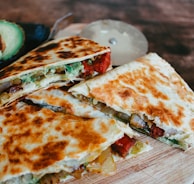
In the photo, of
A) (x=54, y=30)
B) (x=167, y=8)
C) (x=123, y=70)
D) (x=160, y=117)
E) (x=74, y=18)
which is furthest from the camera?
(x=167, y=8)

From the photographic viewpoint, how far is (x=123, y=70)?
3.57 m

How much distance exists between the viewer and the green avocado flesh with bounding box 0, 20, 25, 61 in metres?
3.81

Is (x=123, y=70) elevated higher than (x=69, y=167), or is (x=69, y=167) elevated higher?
(x=123, y=70)

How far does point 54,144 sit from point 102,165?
16.6 inches

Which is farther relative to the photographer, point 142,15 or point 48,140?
point 142,15

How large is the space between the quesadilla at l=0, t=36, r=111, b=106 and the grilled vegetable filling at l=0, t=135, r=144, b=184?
0.82 m

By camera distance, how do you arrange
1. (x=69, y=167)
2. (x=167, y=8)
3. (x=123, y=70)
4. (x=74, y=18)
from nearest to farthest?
Answer: (x=69, y=167) → (x=123, y=70) → (x=74, y=18) → (x=167, y=8)

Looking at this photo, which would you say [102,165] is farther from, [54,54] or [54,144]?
[54,54]

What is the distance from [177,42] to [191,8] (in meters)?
1.22

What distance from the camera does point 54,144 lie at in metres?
2.86

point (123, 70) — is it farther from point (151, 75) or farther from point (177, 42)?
point (177, 42)

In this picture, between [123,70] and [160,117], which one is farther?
[123,70]

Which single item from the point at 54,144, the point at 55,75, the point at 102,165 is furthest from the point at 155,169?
the point at 55,75

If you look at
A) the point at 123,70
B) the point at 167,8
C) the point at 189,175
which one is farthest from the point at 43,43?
the point at 167,8
